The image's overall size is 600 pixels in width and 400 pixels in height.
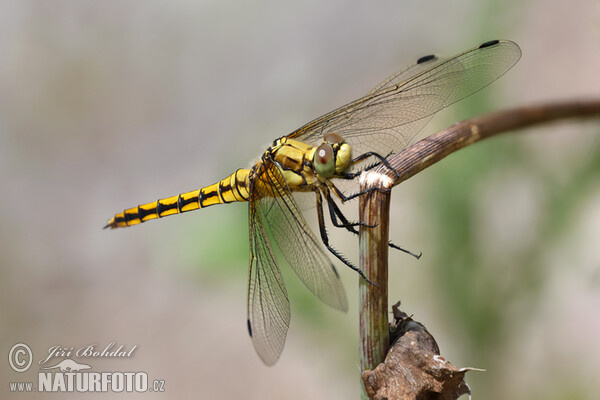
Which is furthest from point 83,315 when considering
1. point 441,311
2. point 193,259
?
point 441,311

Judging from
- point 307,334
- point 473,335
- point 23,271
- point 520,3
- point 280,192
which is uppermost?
point 520,3

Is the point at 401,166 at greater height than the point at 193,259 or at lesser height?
lesser

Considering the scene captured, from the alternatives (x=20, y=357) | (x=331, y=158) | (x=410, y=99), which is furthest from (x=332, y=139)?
(x=20, y=357)

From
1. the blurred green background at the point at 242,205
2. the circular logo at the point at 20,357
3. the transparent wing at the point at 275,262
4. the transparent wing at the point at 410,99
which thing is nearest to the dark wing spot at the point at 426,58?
the transparent wing at the point at 410,99

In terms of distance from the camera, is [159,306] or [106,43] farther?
[106,43]

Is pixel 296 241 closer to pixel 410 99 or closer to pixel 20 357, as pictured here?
pixel 410 99

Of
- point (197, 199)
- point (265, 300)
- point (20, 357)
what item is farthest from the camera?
point (20, 357)

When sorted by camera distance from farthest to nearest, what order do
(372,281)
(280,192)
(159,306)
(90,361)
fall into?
(159,306), (90,361), (280,192), (372,281)

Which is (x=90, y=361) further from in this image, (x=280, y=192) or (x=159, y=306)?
(x=280, y=192)
